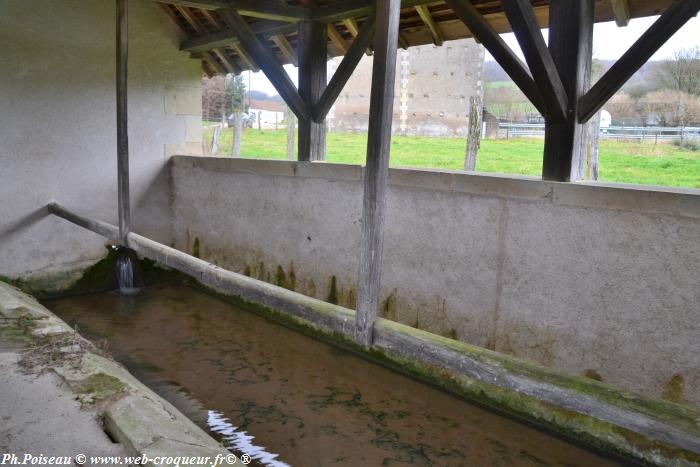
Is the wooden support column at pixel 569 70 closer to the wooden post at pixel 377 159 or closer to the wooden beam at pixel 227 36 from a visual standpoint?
the wooden post at pixel 377 159

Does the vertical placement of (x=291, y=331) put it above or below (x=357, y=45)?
below

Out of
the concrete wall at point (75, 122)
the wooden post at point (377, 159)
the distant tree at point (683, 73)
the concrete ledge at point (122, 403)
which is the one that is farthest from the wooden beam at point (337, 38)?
the distant tree at point (683, 73)

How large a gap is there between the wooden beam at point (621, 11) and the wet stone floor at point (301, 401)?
2.72 meters

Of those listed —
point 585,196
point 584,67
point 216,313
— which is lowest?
point 216,313

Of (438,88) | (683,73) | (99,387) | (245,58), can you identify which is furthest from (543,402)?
(438,88)

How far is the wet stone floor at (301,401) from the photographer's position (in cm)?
305

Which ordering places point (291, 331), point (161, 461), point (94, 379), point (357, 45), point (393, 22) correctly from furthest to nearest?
1. point (291, 331)
2. point (357, 45)
3. point (94, 379)
4. point (393, 22)
5. point (161, 461)

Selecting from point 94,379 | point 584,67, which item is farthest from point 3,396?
point 584,67

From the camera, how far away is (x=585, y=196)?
126 inches

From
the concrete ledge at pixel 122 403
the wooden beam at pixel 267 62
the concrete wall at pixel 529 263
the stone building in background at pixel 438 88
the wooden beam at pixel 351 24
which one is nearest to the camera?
the concrete ledge at pixel 122 403

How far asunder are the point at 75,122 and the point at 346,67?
131 inches

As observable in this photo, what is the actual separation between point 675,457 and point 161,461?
2485 millimetres

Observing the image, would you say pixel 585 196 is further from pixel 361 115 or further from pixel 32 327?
pixel 361 115

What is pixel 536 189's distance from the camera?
3426mm
